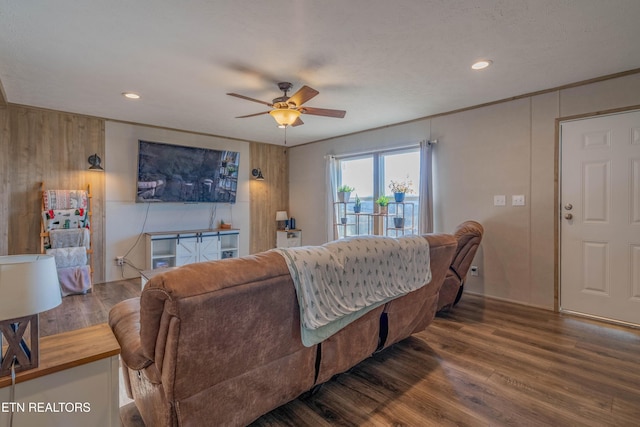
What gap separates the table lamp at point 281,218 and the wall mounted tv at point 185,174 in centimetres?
104

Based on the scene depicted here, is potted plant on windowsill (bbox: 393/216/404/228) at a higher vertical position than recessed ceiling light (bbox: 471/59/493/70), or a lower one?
lower

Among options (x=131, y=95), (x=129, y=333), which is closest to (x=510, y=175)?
(x=129, y=333)

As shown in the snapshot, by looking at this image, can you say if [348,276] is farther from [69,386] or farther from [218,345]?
[69,386]

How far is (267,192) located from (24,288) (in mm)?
5539

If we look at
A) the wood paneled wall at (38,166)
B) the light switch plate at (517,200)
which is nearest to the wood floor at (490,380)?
the light switch plate at (517,200)

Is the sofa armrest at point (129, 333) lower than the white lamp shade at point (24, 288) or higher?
lower

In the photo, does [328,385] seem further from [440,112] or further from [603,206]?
[440,112]

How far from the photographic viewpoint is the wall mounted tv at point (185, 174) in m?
A: 4.85

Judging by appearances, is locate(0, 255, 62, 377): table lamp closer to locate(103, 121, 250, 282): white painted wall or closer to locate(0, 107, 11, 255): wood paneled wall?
locate(0, 107, 11, 255): wood paneled wall

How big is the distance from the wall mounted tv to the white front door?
5067 millimetres

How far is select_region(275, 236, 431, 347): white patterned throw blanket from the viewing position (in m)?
1.53

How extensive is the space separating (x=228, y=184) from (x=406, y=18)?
4.45 m

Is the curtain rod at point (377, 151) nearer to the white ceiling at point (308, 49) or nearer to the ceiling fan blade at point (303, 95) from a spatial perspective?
the white ceiling at point (308, 49)

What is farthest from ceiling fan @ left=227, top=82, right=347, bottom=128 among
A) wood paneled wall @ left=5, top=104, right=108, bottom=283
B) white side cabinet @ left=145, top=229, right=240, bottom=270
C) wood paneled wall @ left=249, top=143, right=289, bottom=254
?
wood paneled wall @ left=249, top=143, right=289, bottom=254
